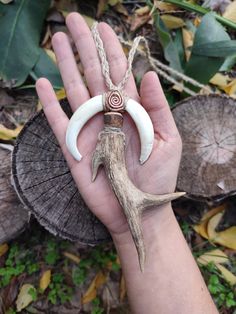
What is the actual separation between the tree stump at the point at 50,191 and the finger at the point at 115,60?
0.97 ft

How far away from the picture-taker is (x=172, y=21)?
1813 mm

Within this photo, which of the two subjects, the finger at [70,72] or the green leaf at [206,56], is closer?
the finger at [70,72]

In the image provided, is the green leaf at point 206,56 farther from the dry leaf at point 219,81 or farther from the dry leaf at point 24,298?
the dry leaf at point 24,298

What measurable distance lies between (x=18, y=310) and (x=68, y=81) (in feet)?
2.97

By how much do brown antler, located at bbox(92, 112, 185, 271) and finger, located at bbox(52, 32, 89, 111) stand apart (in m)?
0.13

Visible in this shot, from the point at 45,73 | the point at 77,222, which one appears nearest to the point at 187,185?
the point at 77,222

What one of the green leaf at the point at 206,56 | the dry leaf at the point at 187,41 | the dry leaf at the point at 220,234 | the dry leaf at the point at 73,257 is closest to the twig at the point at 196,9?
the green leaf at the point at 206,56

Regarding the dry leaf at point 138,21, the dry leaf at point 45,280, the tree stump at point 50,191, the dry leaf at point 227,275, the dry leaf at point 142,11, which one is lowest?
the dry leaf at point 45,280

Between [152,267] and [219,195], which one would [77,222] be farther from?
[219,195]

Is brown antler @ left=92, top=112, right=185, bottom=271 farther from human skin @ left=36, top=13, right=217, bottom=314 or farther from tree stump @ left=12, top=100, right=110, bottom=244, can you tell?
tree stump @ left=12, top=100, right=110, bottom=244

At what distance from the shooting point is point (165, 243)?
4.26 feet

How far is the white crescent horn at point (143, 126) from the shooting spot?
4.07 feet

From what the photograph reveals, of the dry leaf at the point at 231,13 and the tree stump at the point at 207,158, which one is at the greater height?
the dry leaf at the point at 231,13

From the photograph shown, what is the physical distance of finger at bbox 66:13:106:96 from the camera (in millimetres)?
1333
